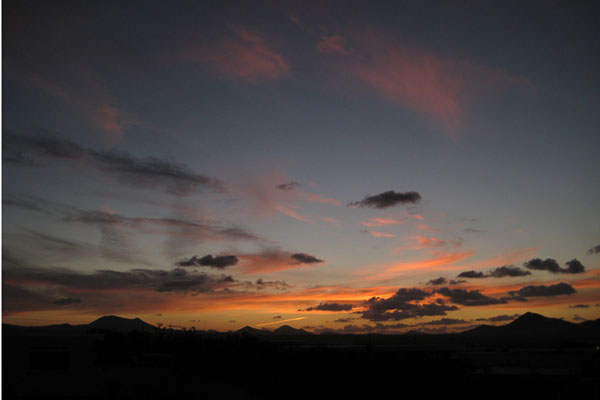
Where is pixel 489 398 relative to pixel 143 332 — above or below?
below

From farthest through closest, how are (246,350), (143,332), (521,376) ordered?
(143,332) < (246,350) < (521,376)

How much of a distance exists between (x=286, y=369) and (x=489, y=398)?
943 centimetres

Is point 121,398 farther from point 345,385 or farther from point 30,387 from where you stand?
point 345,385

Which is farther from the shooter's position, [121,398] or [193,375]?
[193,375]

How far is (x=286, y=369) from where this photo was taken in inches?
987

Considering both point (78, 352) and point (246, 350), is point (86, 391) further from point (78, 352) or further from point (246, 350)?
point (246, 350)

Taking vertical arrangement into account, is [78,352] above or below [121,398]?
above

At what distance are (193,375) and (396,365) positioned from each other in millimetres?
10432

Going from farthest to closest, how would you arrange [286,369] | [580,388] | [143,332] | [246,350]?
[143,332]
[246,350]
[286,369]
[580,388]

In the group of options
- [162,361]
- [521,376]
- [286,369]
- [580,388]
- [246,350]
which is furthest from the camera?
[246,350]

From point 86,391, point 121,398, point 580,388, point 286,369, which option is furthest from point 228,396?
point 580,388

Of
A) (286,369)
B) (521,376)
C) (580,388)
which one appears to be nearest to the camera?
(580,388)

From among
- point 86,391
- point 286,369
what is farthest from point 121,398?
point 286,369

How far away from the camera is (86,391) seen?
2353 cm
